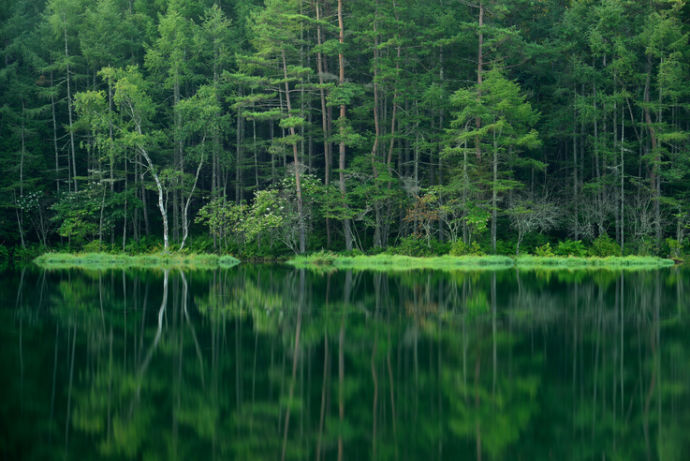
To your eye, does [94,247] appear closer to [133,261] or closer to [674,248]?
[133,261]

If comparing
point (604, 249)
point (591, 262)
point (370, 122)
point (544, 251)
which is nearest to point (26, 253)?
point (370, 122)

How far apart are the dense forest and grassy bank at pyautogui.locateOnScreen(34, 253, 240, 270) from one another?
2.55 metres

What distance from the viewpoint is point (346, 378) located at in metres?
9.69

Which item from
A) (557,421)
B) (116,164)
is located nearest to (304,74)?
(116,164)

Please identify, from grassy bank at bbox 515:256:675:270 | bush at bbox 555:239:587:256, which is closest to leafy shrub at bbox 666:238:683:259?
grassy bank at bbox 515:256:675:270

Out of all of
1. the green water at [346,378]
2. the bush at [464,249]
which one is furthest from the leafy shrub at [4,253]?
the bush at [464,249]

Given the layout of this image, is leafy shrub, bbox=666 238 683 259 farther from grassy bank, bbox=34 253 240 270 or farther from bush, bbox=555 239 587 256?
grassy bank, bbox=34 253 240 270

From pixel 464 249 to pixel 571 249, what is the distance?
5.41 metres

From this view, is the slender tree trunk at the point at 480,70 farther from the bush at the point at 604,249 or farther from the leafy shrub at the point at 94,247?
the leafy shrub at the point at 94,247

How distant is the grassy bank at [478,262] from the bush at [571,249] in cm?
129

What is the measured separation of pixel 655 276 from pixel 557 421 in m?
21.2

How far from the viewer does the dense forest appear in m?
36.8

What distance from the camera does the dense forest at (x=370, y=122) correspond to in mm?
36781

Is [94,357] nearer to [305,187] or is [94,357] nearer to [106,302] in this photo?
[106,302]
